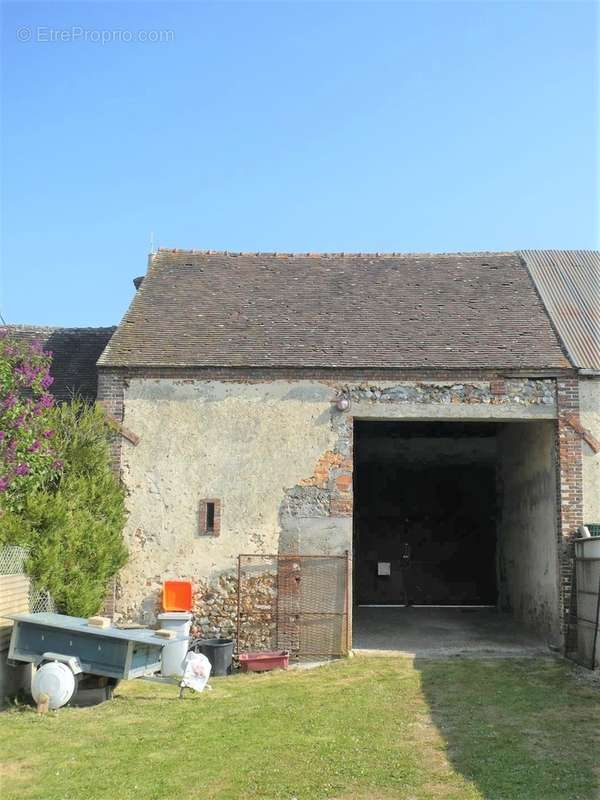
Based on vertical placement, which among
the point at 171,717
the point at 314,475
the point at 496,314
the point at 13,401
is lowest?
the point at 171,717

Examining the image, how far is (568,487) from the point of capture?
43.9ft

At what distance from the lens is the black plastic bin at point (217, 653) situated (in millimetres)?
12422

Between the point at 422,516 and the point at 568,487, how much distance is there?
321 inches

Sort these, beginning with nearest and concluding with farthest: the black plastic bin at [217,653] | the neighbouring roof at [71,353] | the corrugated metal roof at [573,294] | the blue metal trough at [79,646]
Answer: the blue metal trough at [79,646] < the black plastic bin at [217,653] < the corrugated metal roof at [573,294] < the neighbouring roof at [71,353]

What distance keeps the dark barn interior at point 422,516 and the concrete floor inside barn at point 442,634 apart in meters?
1.15

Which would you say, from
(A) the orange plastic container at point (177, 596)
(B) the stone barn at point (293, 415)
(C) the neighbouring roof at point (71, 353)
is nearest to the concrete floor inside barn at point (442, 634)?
(B) the stone barn at point (293, 415)

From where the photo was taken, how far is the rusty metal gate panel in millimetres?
13125

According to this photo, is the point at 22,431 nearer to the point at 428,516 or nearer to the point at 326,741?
the point at 326,741

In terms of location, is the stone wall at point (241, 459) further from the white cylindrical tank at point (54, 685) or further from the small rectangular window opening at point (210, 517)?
the white cylindrical tank at point (54, 685)

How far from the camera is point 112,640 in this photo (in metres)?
10.0

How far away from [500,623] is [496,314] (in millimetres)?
6736

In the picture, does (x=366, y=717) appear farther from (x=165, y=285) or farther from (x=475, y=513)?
(x=475, y=513)

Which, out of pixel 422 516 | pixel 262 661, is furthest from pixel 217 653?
pixel 422 516

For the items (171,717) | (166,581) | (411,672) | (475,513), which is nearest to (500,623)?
(475,513)
